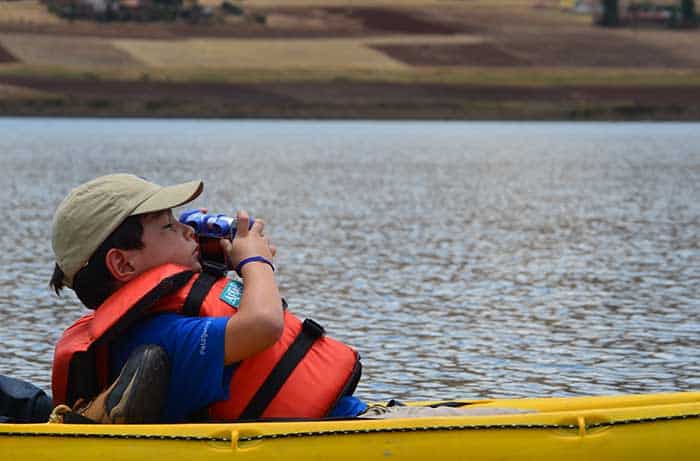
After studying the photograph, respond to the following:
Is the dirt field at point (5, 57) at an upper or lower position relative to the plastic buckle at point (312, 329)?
lower

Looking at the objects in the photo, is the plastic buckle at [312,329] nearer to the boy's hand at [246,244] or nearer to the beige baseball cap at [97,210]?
the boy's hand at [246,244]

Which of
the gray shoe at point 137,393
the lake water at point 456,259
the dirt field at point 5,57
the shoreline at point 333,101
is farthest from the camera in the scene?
the dirt field at point 5,57

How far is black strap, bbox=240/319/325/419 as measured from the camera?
236 inches

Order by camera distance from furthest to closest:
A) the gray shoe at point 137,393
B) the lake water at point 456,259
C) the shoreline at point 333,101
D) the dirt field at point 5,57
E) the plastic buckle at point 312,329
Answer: the dirt field at point 5,57 → the shoreline at point 333,101 → the lake water at point 456,259 → the plastic buckle at point 312,329 → the gray shoe at point 137,393

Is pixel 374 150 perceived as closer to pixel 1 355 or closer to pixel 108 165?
pixel 108 165

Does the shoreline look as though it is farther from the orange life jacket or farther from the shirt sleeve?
the shirt sleeve

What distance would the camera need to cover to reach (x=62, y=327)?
13.6 m

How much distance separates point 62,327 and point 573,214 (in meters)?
14.7

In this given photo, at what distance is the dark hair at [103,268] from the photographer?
595 cm

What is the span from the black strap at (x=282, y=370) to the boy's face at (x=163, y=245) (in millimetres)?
478

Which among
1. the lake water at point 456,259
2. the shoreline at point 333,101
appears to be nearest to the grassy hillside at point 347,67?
the shoreline at point 333,101

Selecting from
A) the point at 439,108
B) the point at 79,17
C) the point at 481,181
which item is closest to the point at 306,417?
the point at 481,181

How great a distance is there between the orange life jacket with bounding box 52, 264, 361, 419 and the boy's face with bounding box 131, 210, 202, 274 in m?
0.07

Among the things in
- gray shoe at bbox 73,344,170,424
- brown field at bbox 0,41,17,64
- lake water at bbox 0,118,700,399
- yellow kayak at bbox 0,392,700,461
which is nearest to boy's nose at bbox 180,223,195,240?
gray shoe at bbox 73,344,170,424
